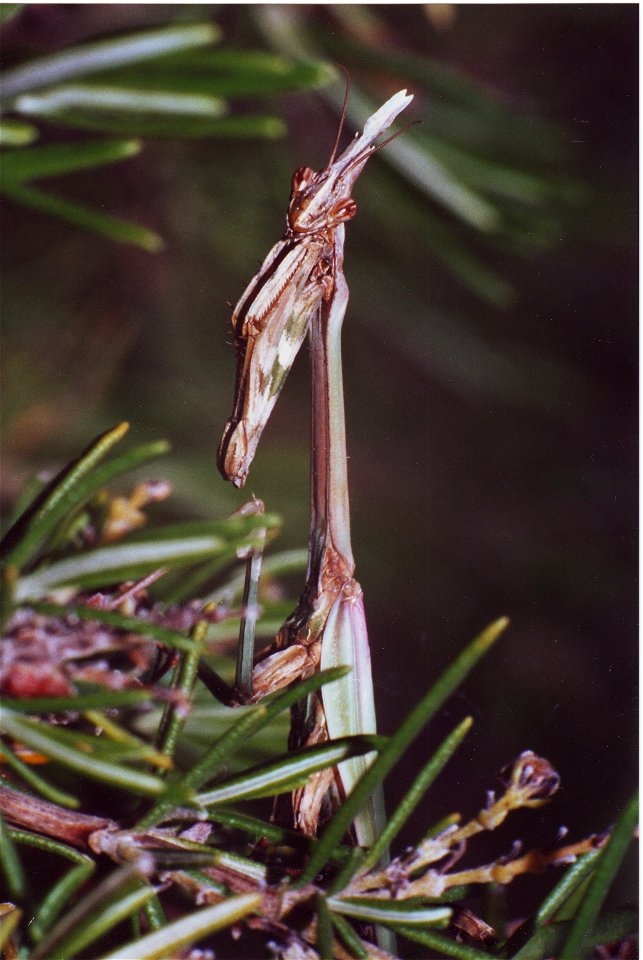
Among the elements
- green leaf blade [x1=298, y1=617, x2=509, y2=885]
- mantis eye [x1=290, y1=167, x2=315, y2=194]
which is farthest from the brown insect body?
green leaf blade [x1=298, y1=617, x2=509, y2=885]

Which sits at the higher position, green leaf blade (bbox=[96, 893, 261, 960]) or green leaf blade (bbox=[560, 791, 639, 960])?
green leaf blade (bbox=[96, 893, 261, 960])

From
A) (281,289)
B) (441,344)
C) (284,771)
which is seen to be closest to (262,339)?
(281,289)

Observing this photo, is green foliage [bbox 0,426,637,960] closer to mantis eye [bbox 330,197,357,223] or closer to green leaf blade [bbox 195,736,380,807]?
green leaf blade [bbox 195,736,380,807]

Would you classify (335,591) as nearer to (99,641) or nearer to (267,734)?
(267,734)

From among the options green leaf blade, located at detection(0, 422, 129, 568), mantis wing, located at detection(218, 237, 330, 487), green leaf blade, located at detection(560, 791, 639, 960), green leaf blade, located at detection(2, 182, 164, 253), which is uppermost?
green leaf blade, located at detection(2, 182, 164, 253)

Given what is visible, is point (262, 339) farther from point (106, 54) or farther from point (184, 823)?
point (184, 823)

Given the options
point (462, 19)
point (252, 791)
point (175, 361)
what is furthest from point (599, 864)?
point (462, 19)

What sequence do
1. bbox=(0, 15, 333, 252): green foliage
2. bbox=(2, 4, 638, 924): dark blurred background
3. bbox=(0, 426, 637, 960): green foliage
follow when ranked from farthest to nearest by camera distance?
bbox=(2, 4, 638, 924): dark blurred background < bbox=(0, 15, 333, 252): green foliage < bbox=(0, 426, 637, 960): green foliage
